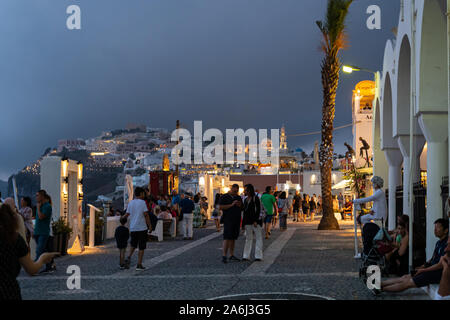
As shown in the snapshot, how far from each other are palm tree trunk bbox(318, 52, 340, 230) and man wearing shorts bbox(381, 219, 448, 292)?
56.4ft

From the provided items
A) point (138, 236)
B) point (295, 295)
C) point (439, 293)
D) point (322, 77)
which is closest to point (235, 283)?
point (295, 295)

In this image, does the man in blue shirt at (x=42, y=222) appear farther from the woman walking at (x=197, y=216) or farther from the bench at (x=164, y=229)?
the woman walking at (x=197, y=216)

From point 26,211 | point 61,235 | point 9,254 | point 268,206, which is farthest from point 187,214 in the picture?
point 9,254

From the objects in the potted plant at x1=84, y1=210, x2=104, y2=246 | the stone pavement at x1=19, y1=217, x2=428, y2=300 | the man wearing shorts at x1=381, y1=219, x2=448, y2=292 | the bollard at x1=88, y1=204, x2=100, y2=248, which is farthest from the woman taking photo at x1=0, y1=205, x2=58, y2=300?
the potted plant at x1=84, y1=210, x2=104, y2=246

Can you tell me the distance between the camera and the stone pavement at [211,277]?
30.1 ft

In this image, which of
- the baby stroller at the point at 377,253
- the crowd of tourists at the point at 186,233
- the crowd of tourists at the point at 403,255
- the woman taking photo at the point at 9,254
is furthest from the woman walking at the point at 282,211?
the woman taking photo at the point at 9,254

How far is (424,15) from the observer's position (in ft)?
33.7

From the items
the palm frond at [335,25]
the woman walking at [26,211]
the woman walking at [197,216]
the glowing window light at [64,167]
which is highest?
the palm frond at [335,25]

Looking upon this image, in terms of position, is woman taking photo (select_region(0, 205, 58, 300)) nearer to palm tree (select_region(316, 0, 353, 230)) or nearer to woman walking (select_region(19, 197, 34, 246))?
woman walking (select_region(19, 197, 34, 246))

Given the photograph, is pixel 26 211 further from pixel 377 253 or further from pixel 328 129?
pixel 328 129

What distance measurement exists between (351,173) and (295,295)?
84.7 feet

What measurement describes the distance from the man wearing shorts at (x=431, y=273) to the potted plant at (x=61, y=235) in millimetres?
9184

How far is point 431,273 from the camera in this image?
794 centimetres

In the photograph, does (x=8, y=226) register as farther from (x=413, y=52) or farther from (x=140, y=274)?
(x=413, y=52)
